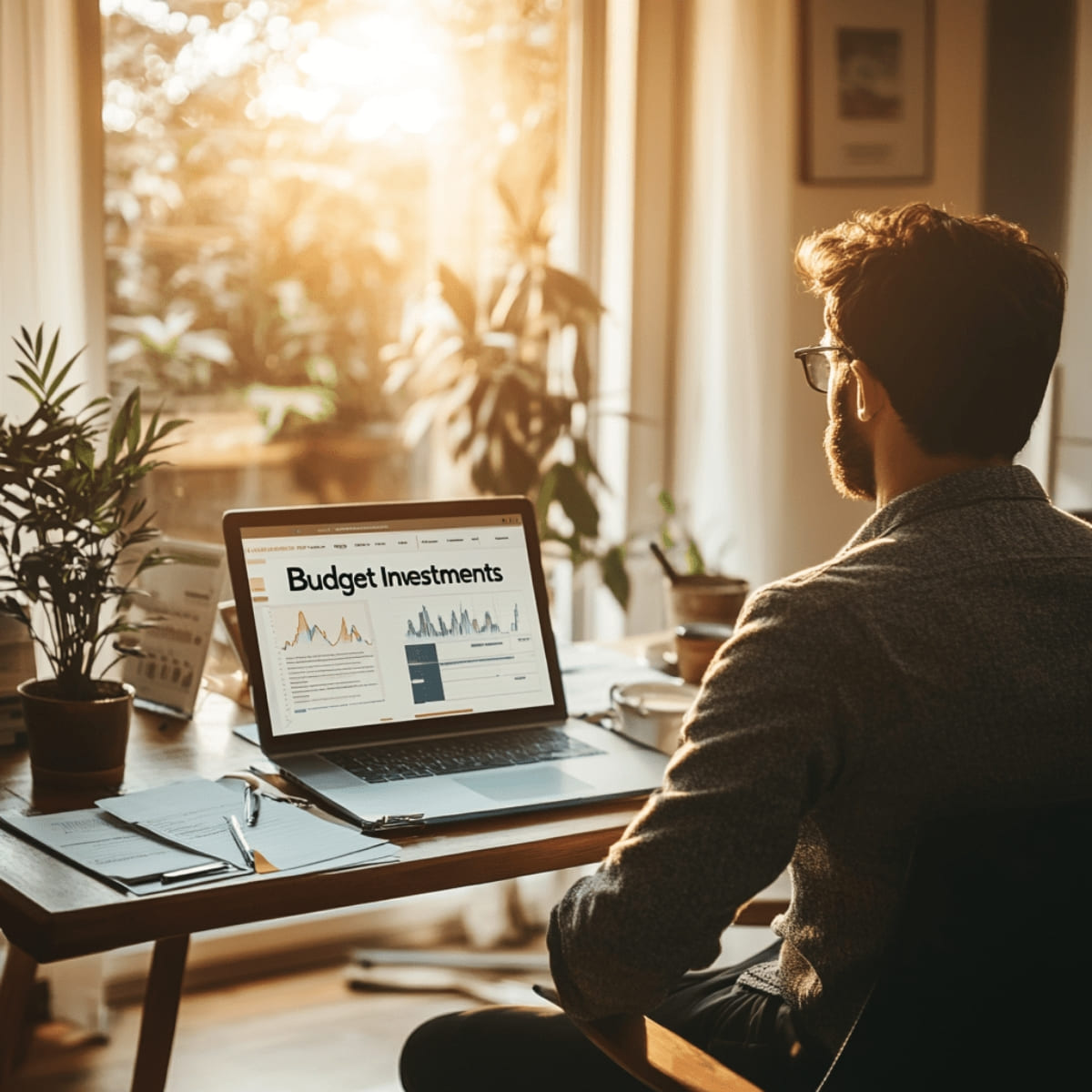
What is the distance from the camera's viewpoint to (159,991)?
1.78 m

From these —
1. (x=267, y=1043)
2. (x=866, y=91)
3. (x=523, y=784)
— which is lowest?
(x=267, y=1043)

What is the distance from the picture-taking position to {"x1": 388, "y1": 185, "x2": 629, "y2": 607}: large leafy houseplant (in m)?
2.84

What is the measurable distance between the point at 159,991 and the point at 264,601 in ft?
1.87

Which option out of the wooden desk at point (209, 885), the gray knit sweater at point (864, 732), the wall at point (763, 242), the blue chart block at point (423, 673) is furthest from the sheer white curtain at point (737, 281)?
the gray knit sweater at point (864, 732)

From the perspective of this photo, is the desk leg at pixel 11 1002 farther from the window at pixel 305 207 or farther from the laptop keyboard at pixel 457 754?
the window at pixel 305 207

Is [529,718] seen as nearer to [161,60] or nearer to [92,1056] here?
[92,1056]

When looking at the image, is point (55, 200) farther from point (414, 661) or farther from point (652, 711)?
point (652, 711)

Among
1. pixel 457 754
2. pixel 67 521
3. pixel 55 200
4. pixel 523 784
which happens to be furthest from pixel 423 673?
pixel 55 200

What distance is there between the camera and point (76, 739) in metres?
1.45

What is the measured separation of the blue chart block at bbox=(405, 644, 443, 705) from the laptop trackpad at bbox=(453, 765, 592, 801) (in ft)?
0.50

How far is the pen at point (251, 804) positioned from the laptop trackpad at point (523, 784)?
22 centimetres

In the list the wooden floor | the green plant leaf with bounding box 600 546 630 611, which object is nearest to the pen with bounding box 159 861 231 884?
the wooden floor

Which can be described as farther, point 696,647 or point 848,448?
point 696,647

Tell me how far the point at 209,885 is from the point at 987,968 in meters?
0.65
